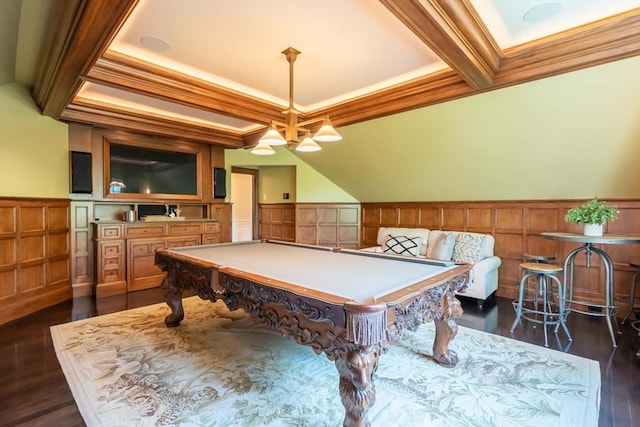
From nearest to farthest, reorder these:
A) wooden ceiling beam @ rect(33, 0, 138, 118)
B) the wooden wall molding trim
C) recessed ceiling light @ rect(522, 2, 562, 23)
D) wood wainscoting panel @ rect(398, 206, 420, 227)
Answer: wooden ceiling beam @ rect(33, 0, 138, 118)
recessed ceiling light @ rect(522, 2, 562, 23)
the wooden wall molding trim
wood wainscoting panel @ rect(398, 206, 420, 227)

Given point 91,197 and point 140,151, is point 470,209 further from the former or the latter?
point 91,197

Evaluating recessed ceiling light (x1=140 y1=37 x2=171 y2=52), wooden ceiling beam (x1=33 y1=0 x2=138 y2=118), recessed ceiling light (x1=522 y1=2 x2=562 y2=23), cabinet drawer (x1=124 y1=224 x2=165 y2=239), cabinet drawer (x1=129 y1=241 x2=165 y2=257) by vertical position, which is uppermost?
recessed ceiling light (x1=140 y1=37 x2=171 y2=52)

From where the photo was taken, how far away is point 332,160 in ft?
18.6

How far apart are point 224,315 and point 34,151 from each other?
3039 millimetres

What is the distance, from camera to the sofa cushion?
4434 millimetres

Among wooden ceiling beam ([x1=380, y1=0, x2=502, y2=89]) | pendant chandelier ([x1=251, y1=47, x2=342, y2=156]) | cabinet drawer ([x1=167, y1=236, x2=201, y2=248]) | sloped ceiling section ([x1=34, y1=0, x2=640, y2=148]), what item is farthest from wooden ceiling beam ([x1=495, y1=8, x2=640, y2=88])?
cabinet drawer ([x1=167, y1=236, x2=201, y2=248])

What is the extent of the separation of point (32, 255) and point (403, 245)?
15.5 ft

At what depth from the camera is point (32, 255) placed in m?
3.73

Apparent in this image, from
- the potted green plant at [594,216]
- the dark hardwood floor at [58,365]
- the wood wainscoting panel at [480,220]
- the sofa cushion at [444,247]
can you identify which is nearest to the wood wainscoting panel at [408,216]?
the wood wainscoting panel at [480,220]

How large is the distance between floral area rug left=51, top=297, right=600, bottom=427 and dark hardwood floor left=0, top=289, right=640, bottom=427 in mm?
85

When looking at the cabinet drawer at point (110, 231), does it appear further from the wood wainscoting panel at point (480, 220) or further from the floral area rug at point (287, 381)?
the wood wainscoting panel at point (480, 220)

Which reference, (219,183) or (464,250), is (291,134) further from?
(219,183)

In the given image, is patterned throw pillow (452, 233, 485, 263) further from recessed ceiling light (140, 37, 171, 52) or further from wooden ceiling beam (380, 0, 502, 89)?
recessed ceiling light (140, 37, 171, 52)

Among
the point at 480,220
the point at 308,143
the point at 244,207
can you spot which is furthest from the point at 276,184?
the point at 308,143
